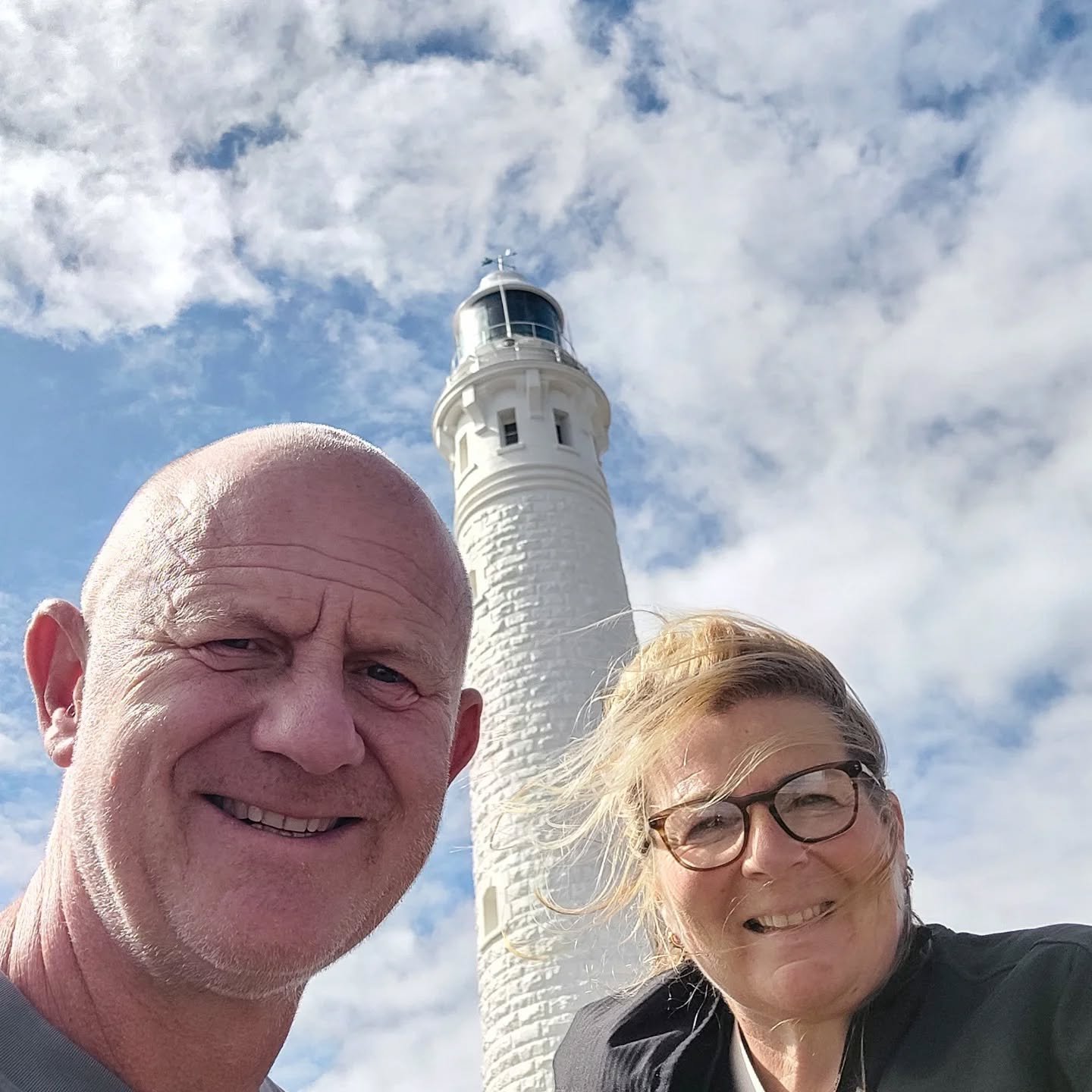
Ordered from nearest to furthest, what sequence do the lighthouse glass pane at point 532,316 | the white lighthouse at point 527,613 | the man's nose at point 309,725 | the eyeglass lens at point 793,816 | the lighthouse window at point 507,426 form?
the man's nose at point 309,725, the eyeglass lens at point 793,816, the white lighthouse at point 527,613, the lighthouse window at point 507,426, the lighthouse glass pane at point 532,316

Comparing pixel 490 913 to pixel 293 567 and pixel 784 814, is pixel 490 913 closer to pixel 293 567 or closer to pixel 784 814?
pixel 784 814

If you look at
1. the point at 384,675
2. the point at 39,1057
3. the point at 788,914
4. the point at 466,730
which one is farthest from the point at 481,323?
the point at 39,1057

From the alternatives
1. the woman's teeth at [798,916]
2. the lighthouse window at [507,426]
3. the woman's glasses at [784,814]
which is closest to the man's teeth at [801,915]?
the woman's teeth at [798,916]

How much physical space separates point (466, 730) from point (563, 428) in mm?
12390

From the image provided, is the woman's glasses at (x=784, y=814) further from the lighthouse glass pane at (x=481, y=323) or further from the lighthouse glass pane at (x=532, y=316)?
the lighthouse glass pane at (x=481, y=323)

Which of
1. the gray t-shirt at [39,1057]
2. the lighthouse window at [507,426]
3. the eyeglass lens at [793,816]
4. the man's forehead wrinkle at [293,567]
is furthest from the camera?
the lighthouse window at [507,426]

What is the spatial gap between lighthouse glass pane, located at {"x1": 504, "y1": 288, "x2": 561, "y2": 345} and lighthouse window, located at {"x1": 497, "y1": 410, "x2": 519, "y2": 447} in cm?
212

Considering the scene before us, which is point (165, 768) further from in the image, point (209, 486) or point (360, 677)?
point (209, 486)

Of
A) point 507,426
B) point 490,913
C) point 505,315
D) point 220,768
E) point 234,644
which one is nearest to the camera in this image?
point 220,768

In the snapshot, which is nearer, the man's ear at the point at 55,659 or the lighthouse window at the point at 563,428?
the man's ear at the point at 55,659

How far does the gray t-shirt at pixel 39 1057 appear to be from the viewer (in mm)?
1595

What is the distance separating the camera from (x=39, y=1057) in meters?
1.63

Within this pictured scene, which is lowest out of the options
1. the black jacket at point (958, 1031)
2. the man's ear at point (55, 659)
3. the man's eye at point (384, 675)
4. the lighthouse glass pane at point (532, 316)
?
the black jacket at point (958, 1031)

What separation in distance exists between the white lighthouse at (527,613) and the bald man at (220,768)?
5.80 m
